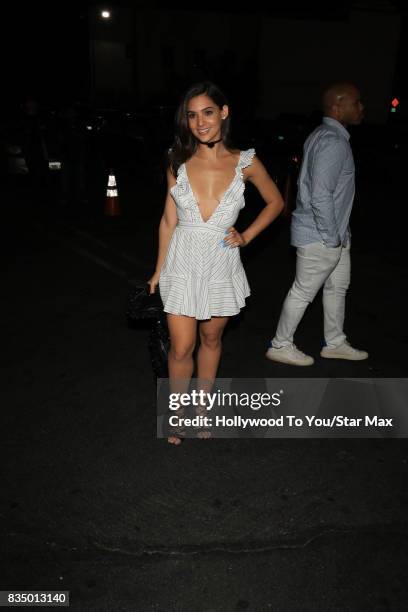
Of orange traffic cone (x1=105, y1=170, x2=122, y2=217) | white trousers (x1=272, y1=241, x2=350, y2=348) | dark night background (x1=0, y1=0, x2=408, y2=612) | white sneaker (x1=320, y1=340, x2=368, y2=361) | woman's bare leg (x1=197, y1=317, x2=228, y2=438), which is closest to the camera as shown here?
dark night background (x1=0, y1=0, x2=408, y2=612)

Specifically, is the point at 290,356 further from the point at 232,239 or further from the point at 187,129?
the point at 187,129

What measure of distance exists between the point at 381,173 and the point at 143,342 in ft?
44.6

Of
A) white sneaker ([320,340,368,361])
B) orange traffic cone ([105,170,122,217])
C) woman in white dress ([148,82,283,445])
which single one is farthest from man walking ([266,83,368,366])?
orange traffic cone ([105,170,122,217])

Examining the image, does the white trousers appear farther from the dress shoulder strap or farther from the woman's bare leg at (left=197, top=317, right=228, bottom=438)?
the dress shoulder strap

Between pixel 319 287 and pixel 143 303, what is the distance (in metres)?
1.64

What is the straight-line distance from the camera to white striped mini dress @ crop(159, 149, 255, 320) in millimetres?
3203

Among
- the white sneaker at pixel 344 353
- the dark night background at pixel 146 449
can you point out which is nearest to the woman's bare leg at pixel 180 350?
the dark night background at pixel 146 449

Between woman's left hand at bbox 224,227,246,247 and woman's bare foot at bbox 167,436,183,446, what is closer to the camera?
woman's left hand at bbox 224,227,246,247

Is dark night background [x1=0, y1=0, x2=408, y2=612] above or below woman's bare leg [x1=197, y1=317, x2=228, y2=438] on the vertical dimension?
below

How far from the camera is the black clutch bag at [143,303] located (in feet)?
11.6

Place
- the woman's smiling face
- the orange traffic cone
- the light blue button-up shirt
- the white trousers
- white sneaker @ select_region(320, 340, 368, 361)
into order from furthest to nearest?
the orange traffic cone < white sneaker @ select_region(320, 340, 368, 361) < the white trousers < the light blue button-up shirt < the woman's smiling face

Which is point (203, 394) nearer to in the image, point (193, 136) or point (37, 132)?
point (193, 136)

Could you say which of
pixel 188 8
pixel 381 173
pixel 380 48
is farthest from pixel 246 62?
pixel 381 173

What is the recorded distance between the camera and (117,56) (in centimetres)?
3547
